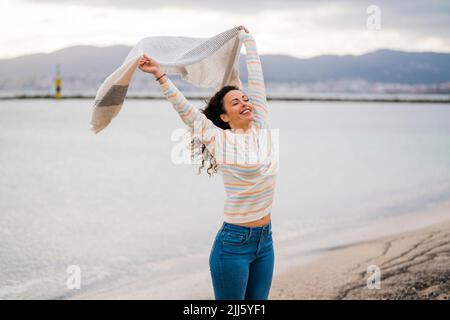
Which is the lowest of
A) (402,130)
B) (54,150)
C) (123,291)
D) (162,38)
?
(123,291)

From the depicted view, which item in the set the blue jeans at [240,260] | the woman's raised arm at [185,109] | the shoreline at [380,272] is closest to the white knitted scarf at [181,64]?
the woman's raised arm at [185,109]

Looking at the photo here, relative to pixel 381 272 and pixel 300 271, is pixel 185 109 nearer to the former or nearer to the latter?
pixel 381 272

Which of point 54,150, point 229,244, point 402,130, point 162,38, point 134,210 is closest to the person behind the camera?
point 229,244

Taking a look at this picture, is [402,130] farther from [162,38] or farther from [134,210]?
[162,38]

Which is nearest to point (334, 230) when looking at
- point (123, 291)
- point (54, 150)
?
point (123, 291)

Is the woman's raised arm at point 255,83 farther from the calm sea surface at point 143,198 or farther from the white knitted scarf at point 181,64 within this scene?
the calm sea surface at point 143,198

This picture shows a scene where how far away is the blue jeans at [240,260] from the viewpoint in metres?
3.02

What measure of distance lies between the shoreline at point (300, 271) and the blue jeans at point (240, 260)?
232cm

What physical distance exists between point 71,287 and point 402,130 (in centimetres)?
2595

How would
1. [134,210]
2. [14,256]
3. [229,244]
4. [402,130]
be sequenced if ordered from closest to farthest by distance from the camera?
[229,244]
[14,256]
[134,210]
[402,130]

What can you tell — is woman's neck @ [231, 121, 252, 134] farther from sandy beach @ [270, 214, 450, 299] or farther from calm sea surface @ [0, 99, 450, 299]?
calm sea surface @ [0, 99, 450, 299]

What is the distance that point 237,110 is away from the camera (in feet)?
10.7

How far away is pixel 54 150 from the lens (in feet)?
66.4

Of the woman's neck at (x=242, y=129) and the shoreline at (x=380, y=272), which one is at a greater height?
the woman's neck at (x=242, y=129)
